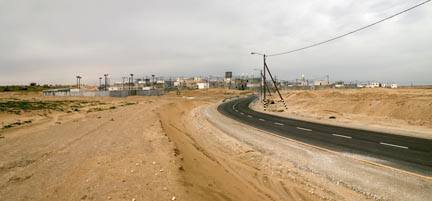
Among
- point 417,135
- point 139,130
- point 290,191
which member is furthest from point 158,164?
point 417,135

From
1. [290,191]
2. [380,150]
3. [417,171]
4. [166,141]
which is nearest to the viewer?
[290,191]

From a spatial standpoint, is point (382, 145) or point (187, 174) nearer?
point (187, 174)

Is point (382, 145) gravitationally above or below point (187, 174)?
below

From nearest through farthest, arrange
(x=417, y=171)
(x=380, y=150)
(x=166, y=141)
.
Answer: (x=417, y=171) → (x=380, y=150) → (x=166, y=141)

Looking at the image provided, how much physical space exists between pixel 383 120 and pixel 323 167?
2141 centimetres

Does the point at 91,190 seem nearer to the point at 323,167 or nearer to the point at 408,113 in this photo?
the point at 323,167

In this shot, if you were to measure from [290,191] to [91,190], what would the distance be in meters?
5.63

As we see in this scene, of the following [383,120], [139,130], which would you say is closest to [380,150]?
[139,130]

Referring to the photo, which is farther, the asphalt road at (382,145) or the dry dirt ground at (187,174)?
the asphalt road at (382,145)

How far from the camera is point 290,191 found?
35.9 ft

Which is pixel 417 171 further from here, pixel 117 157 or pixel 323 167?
pixel 117 157

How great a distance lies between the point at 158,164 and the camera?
40.6 ft

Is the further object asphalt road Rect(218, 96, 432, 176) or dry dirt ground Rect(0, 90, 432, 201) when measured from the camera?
asphalt road Rect(218, 96, 432, 176)

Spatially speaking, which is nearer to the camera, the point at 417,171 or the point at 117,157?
the point at 417,171
